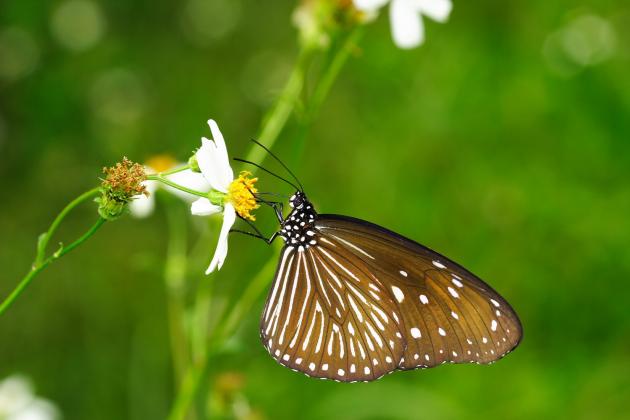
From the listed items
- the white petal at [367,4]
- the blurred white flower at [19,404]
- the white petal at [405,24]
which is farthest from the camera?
the blurred white flower at [19,404]

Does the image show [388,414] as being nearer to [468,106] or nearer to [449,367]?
[449,367]

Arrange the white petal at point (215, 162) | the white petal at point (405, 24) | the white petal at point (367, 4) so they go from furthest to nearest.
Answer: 1. the white petal at point (405, 24)
2. the white petal at point (367, 4)
3. the white petal at point (215, 162)

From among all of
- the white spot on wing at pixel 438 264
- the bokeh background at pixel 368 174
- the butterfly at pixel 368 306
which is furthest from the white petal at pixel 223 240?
the bokeh background at pixel 368 174

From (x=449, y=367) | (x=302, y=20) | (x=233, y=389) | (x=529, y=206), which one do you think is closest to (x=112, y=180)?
(x=233, y=389)

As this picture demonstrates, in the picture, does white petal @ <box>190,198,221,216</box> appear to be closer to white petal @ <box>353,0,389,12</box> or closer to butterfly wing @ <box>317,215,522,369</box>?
butterfly wing @ <box>317,215,522,369</box>

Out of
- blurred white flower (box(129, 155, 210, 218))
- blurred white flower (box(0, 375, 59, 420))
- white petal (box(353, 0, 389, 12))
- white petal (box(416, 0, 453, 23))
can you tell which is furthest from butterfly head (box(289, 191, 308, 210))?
blurred white flower (box(0, 375, 59, 420))

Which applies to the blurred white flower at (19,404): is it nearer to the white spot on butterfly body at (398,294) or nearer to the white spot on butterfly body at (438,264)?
the white spot on butterfly body at (398,294)

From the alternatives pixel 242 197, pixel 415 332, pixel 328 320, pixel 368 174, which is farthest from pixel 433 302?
pixel 368 174
